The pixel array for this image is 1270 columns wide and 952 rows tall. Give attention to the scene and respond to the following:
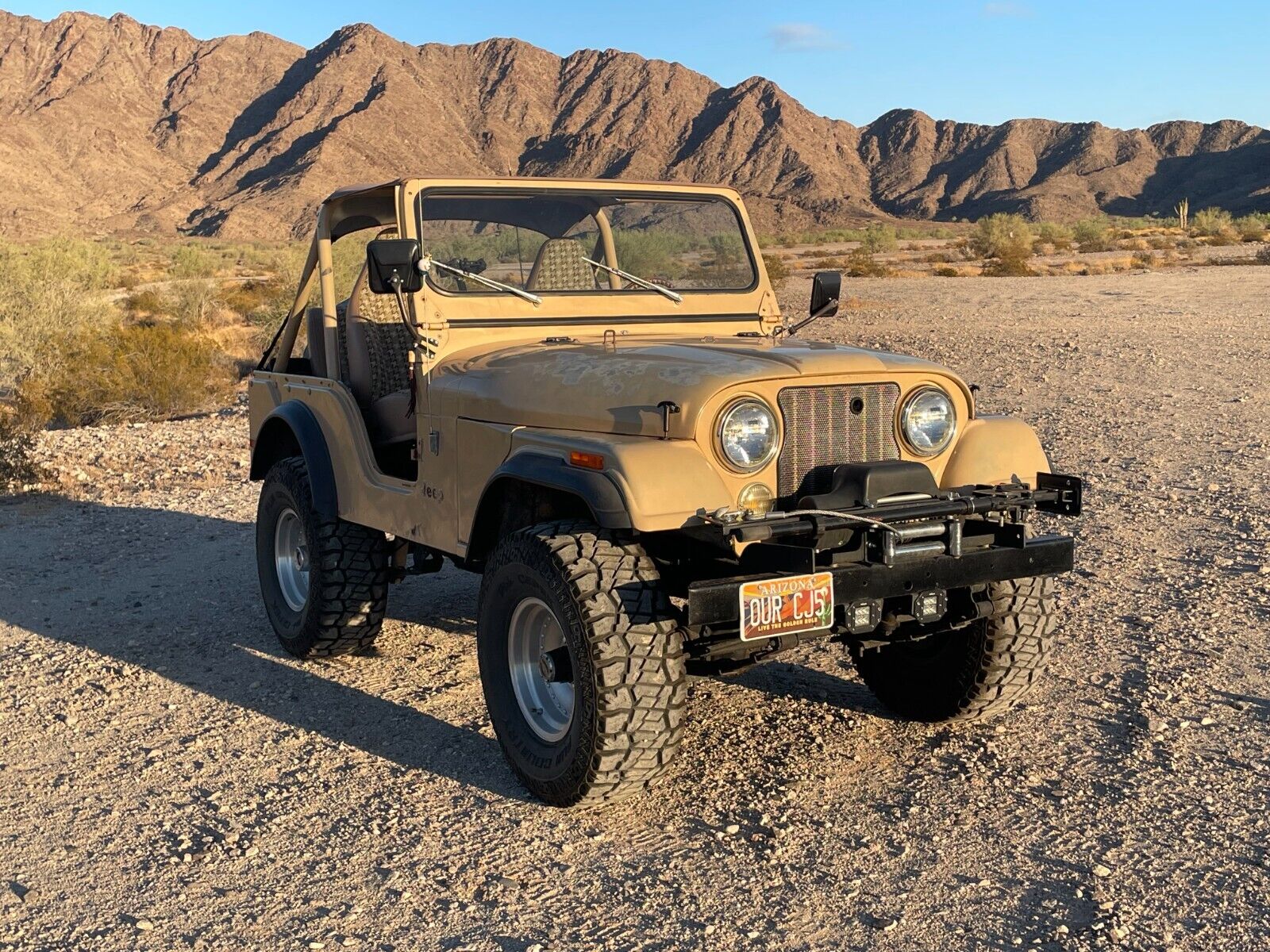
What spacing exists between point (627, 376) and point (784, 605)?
3.16ft

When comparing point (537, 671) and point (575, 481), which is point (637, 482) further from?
point (537, 671)

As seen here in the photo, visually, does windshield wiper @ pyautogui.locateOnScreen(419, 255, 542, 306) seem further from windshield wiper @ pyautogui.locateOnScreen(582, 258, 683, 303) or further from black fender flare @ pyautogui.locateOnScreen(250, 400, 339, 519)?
black fender flare @ pyautogui.locateOnScreen(250, 400, 339, 519)

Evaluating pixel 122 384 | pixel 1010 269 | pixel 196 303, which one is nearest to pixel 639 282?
pixel 122 384

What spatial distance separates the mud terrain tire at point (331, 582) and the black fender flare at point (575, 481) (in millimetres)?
1633

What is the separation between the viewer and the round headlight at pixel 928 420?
4.13 meters

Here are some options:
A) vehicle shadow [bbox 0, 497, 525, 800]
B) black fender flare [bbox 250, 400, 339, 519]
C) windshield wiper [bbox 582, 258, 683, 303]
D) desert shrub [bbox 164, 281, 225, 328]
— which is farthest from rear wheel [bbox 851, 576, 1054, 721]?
desert shrub [bbox 164, 281, 225, 328]

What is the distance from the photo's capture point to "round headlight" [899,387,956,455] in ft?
13.5

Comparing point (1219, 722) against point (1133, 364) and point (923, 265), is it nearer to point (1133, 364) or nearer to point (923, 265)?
point (1133, 364)

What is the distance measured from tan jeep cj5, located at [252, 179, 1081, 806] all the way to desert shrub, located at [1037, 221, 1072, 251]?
3982cm

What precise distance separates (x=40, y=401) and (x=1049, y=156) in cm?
11880

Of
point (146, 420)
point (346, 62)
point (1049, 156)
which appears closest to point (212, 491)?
point (146, 420)

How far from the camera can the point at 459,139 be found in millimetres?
100500

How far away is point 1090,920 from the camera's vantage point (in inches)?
129

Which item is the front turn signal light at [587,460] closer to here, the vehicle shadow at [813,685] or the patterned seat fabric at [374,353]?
the vehicle shadow at [813,685]
